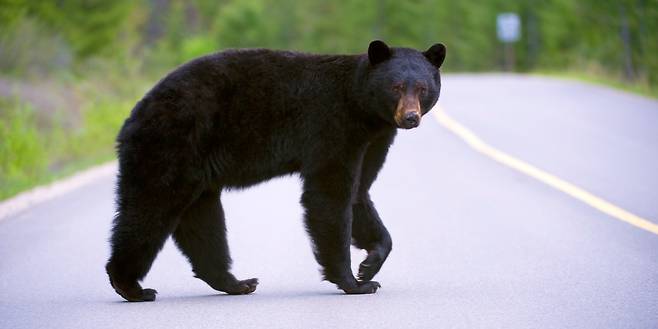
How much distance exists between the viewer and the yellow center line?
991cm

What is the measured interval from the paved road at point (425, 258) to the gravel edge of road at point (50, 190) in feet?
0.62

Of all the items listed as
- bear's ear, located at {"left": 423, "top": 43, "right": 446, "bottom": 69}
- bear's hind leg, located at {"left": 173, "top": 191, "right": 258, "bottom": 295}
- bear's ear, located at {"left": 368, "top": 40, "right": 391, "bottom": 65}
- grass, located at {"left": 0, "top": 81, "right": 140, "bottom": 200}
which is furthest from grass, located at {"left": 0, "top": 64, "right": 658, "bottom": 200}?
bear's ear, located at {"left": 423, "top": 43, "right": 446, "bottom": 69}

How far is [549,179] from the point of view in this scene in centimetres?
1313

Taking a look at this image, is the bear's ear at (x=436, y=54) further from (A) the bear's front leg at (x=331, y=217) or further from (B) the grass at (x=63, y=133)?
(B) the grass at (x=63, y=133)

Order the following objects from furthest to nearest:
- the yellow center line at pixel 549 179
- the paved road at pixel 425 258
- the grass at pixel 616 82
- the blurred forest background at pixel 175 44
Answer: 1. the grass at pixel 616 82
2. the blurred forest background at pixel 175 44
3. the yellow center line at pixel 549 179
4. the paved road at pixel 425 258

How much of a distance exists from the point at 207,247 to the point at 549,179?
6.75 metres

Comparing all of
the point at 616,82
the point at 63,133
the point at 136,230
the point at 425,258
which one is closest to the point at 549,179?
the point at 425,258

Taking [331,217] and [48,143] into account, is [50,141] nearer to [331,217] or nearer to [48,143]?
[48,143]

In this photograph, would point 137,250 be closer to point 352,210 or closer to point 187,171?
point 187,171

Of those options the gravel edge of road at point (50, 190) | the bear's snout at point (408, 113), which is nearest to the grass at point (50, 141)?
the gravel edge of road at point (50, 190)

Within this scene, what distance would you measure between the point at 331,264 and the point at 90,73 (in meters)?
22.8

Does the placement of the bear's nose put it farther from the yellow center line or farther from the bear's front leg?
the yellow center line

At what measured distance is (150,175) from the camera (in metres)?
6.70

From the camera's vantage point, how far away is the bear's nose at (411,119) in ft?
21.8
